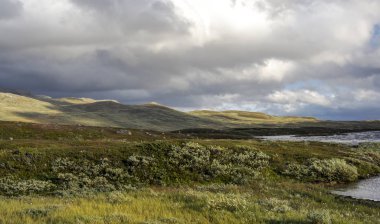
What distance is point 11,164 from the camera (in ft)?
108

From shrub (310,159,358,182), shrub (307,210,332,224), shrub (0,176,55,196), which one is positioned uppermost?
shrub (307,210,332,224)

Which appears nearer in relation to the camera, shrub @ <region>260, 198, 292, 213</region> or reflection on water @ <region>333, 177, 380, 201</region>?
shrub @ <region>260, 198, 292, 213</region>

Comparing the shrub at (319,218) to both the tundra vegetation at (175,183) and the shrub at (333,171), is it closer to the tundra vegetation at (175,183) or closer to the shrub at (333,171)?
the tundra vegetation at (175,183)

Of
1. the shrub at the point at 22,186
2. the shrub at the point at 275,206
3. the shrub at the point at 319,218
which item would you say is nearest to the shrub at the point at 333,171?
the shrub at the point at 275,206

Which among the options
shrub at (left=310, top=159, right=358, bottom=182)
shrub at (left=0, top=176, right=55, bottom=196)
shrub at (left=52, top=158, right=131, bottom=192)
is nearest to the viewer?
shrub at (left=0, top=176, right=55, bottom=196)

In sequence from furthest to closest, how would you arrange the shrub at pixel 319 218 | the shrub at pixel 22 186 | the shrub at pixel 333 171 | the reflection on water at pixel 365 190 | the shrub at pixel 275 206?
the shrub at pixel 333 171 < the reflection on water at pixel 365 190 < the shrub at pixel 22 186 < the shrub at pixel 275 206 < the shrub at pixel 319 218

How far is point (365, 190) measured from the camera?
33.0m

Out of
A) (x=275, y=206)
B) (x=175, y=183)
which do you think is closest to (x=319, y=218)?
(x=275, y=206)

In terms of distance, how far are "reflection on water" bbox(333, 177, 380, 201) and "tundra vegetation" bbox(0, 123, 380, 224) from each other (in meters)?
1.80

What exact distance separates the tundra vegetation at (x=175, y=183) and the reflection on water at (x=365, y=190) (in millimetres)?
1798

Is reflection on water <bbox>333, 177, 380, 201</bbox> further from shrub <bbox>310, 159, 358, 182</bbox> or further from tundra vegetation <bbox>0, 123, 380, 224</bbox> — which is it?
tundra vegetation <bbox>0, 123, 380, 224</bbox>

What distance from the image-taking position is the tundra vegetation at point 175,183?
1495 centimetres

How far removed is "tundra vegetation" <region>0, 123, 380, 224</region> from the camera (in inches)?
589

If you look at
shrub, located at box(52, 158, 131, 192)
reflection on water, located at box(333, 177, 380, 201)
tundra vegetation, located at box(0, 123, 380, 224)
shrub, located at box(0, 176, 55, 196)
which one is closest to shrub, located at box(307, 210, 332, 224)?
tundra vegetation, located at box(0, 123, 380, 224)
